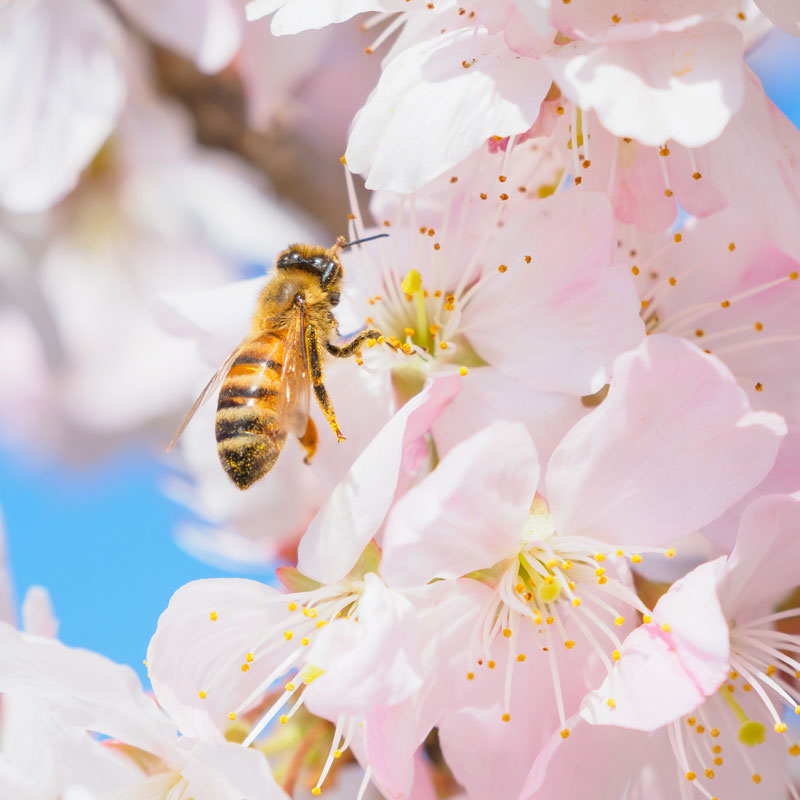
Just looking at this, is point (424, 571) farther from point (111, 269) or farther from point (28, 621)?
point (111, 269)

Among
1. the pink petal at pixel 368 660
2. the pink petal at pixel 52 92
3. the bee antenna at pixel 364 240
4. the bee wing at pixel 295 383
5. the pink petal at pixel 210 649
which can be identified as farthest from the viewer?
the pink petal at pixel 52 92

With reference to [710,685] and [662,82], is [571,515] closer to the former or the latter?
[710,685]

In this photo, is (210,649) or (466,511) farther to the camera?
(210,649)

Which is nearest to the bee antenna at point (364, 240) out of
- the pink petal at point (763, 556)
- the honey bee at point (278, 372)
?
the honey bee at point (278, 372)

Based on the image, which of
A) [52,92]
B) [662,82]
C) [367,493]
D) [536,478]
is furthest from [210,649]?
[52,92]

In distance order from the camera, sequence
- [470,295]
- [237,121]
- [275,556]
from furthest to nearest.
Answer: [237,121], [275,556], [470,295]

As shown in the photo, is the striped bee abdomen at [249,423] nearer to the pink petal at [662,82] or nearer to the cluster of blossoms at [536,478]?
the cluster of blossoms at [536,478]

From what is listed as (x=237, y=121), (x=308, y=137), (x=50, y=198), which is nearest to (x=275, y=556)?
(x=50, y=198)
